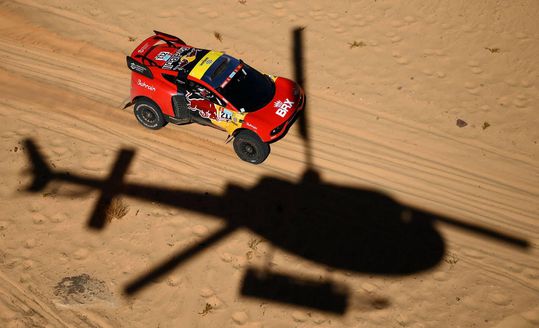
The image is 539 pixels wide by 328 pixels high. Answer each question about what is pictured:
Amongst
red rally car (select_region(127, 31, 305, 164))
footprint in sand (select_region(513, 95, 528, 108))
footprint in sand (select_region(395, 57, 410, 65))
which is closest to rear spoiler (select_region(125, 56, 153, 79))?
red rally car (select_region(127, 31, 305, 164))

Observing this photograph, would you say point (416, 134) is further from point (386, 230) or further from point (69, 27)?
point (69, 27)

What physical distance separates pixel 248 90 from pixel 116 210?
10.8ft

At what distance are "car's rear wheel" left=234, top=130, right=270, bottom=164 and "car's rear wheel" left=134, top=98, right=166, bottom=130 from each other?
1750 mm

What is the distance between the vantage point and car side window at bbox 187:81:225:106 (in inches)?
324

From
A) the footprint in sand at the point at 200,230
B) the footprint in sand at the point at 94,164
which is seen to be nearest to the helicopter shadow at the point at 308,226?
the footprint in sand at the point at 200,230

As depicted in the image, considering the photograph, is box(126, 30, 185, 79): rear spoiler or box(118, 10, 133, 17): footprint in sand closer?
box(126, 30, 185, 79): rear spoiler

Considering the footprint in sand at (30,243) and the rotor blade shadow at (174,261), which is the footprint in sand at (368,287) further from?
the footprint in sand at (30,243)

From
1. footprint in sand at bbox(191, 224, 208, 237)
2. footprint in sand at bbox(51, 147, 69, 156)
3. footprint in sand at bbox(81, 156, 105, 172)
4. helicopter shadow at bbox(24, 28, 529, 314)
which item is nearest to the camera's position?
helicopter shadow at bbox(24, 28, 529, 314)

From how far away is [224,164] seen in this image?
28.9 feet

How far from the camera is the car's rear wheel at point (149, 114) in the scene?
29.2ft

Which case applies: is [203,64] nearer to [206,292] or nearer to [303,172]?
[303,172]

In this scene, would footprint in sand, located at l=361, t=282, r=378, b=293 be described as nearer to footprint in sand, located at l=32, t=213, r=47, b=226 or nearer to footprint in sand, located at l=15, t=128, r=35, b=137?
footprint in sand, located at l=32, t=213, r=47, b=226

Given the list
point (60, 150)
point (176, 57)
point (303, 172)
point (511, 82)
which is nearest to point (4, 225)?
point (60, 150)

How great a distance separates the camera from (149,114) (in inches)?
357
